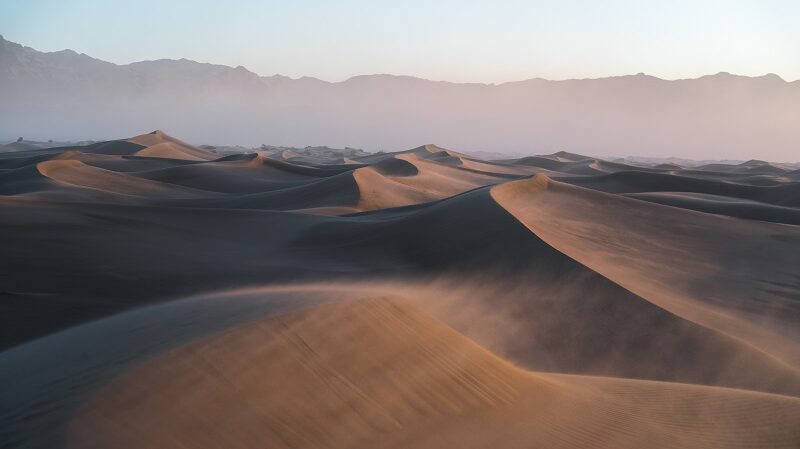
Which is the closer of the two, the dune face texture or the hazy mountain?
the dune face texture

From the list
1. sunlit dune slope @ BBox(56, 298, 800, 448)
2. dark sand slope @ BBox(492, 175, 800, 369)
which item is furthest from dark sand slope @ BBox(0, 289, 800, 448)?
dark sand slope @ BBox(492, 175, 800, 369)

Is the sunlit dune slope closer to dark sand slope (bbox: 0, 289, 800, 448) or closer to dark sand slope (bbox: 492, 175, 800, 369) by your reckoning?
dark sand slope (bbox: 0, 289, 800, 448)

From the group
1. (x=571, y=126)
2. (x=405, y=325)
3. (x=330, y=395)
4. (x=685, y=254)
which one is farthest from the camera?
(x=571, y=126)

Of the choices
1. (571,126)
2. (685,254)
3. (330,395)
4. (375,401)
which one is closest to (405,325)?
(375,401)

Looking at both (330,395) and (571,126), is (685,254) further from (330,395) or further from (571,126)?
(571,126)

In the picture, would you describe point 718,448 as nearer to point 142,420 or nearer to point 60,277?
point 142,420

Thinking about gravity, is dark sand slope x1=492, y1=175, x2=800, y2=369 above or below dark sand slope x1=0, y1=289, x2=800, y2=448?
below
